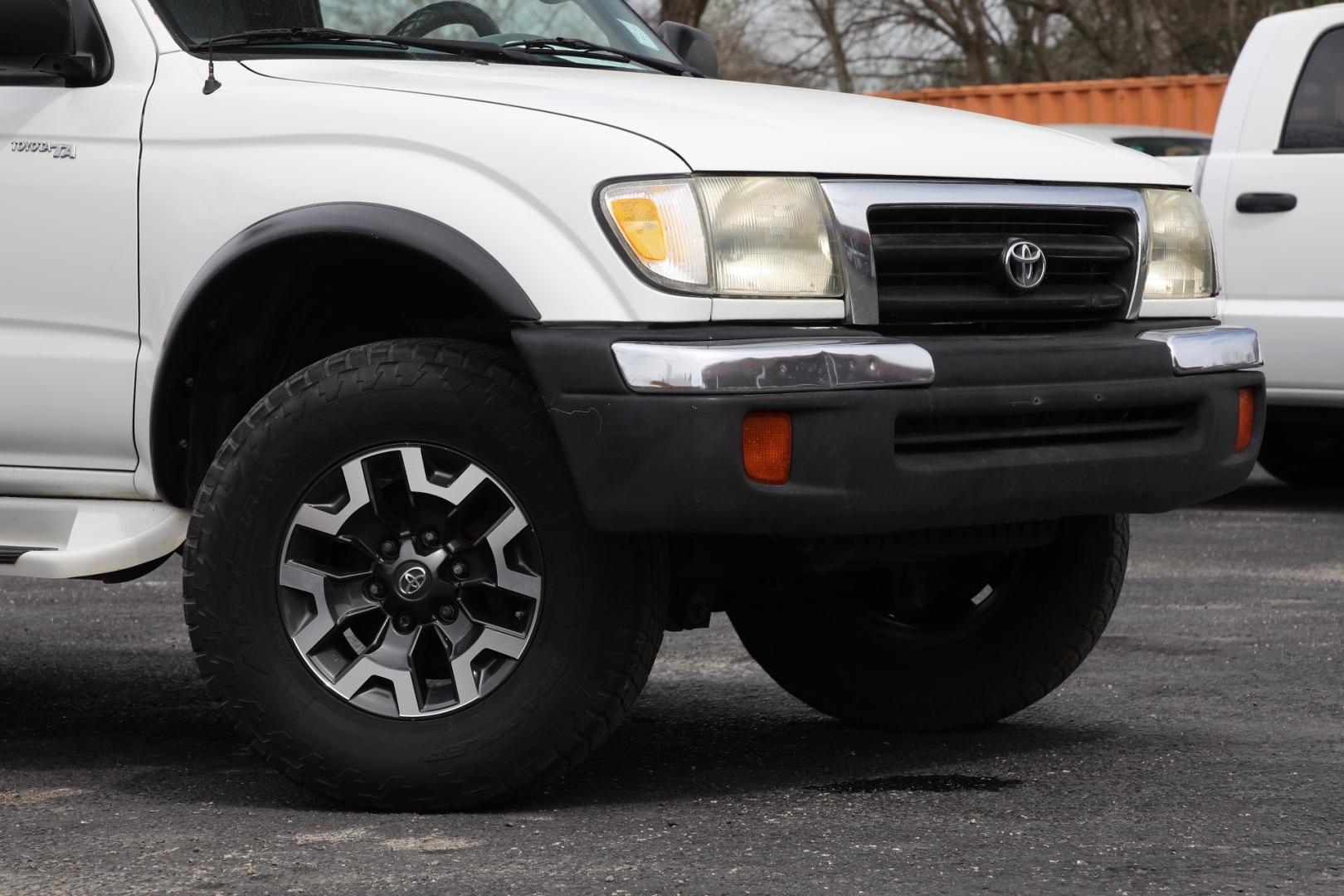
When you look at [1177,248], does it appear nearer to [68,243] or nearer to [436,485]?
[436,485]

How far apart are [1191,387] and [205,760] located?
2.20m

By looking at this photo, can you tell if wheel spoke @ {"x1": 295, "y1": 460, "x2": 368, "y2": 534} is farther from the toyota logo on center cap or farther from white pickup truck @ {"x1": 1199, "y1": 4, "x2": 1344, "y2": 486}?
white pickup truck @ {"x1": 1199, "y1": 4, "x2": 1344, "y2": 486}

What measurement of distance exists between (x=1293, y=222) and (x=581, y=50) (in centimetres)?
481

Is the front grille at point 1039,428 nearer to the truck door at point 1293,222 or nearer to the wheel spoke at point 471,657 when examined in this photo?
the wheel spoke at point 471,657

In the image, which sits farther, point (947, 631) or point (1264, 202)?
point (1264, 202)

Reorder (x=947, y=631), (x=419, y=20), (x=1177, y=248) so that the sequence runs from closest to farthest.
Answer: (x=1177, y=248) → (x=419, y=20) → (x=947, y=631)

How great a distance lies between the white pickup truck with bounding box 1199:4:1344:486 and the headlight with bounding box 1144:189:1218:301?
4.45 meters

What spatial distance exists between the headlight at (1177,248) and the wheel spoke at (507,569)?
1426 millimetres

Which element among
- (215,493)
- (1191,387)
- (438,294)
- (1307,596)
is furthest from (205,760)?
(1307,596)

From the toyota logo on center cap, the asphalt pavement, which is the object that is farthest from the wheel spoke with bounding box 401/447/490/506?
the asphalt pavement

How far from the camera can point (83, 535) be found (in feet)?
14.4

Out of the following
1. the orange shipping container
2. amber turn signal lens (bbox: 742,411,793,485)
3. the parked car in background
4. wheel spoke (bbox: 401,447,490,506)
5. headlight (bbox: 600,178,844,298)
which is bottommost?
the orange shipping container

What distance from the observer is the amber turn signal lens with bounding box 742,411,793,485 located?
375 centimetres

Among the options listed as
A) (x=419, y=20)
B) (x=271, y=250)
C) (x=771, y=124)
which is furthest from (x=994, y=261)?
(x=419, y=20)
